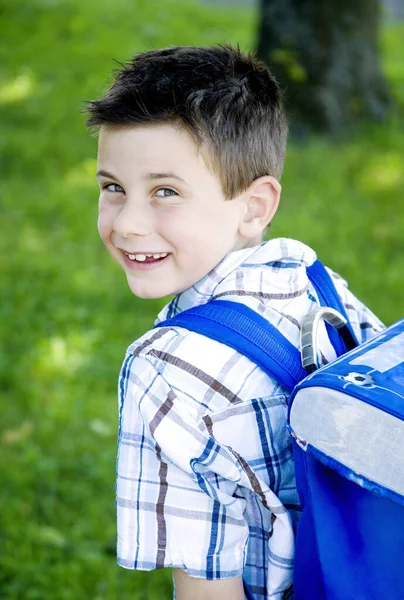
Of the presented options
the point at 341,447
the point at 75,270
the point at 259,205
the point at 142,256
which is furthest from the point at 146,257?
the point at 75,270

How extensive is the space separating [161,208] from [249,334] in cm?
27

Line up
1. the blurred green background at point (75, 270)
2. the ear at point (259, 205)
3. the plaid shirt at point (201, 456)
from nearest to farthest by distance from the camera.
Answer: the plaid shirt at point (201, 456), the ear at point (259, 205), the blurred green background at point (75, 270)

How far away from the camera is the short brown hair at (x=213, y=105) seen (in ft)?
4.59

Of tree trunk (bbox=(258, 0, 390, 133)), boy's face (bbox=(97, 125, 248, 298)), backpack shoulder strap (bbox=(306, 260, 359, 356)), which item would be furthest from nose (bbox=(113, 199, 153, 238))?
tree trunk (bbox=(258, 0, 390, 133))

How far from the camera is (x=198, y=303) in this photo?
146 centimetres

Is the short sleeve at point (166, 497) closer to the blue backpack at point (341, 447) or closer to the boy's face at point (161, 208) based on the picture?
the blue backpack at point (341, 447)

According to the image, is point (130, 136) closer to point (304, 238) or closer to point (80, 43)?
point (304, 238)

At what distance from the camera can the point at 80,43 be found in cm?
709

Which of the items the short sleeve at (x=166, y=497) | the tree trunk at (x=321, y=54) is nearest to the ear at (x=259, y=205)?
the short sleeve at (x=166, y=497)

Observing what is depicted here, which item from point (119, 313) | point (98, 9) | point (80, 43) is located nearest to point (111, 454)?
point (119, 313)

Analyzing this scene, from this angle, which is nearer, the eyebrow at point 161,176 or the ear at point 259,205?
the eyebrow at point 161,176

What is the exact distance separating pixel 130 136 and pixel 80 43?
610 centimetres

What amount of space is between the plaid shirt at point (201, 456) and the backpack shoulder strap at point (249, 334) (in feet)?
0.06

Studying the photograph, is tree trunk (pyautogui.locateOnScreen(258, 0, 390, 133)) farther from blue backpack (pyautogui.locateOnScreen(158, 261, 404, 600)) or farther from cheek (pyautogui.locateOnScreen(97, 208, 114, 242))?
blue backpack (pyautogui.locateOnScreen(158, 261, 404, 600))
